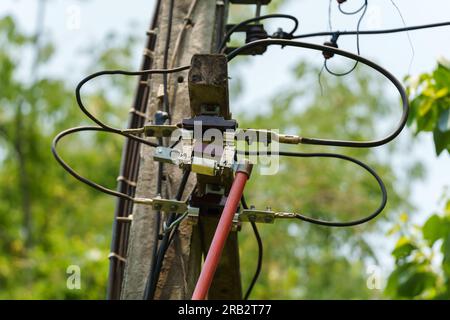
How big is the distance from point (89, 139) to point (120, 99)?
1.21 metres

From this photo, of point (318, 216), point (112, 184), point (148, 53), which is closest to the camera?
point (148, 53)

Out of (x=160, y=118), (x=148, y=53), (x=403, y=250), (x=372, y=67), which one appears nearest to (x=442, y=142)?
(x=403, y=250)

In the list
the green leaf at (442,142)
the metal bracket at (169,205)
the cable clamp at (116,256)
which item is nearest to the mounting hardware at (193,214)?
the metal bracket at (169,205)

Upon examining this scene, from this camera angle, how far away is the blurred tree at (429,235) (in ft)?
13.6

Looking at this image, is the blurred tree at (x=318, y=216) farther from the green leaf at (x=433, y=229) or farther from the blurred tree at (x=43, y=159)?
the green leaf at (x=433, y=229)

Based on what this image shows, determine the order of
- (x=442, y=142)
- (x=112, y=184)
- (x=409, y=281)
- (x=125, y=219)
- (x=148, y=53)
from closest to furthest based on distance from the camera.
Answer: (x=125, y=219) → (x=148, y=53) → (x=442, y=142) → (x=409, y=281) → (x=112, y=184)

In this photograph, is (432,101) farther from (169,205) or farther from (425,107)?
(169,205)

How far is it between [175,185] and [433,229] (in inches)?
72.5

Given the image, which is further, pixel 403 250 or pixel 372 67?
pixel 403 250

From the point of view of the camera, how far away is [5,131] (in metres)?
16.4

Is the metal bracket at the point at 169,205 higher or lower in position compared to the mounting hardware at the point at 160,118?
lower

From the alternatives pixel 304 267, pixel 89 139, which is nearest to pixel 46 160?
pixel 89 139

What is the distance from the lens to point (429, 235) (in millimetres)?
4402
